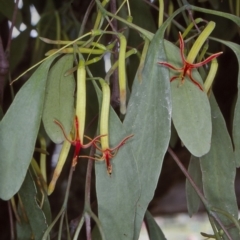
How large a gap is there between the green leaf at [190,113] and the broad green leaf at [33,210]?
172 millimetres

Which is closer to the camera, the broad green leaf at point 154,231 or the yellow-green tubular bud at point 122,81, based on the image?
the yellow-green tubular bud at point 122,81

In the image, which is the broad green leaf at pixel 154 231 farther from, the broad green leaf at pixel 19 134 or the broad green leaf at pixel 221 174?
the broad green leaf at pixel 19 134

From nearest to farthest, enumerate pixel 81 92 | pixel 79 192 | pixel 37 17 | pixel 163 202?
pixel 81 92 → pixel 37 17 → pixel 79 192 → pixel 163 202

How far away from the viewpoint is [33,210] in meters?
0.50

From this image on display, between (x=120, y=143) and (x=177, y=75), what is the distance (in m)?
0.08

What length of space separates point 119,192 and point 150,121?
0.22 ft

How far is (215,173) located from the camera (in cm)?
52


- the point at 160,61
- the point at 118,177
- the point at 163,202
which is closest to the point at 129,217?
the point at 118,177

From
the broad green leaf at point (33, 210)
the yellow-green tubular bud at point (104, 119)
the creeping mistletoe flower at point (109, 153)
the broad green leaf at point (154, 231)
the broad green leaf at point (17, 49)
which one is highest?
the broad green leaf at point (17, 49)

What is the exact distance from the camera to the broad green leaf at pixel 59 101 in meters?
0.43

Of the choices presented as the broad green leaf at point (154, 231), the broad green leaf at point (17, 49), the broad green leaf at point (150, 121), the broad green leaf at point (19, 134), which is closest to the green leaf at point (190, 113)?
the broad green leaf at point (150, 121)

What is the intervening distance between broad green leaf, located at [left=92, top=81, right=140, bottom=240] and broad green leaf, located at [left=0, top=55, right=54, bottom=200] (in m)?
0.07

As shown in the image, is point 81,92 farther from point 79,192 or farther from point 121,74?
point 79,192

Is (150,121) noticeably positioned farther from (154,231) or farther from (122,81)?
(154,231)
